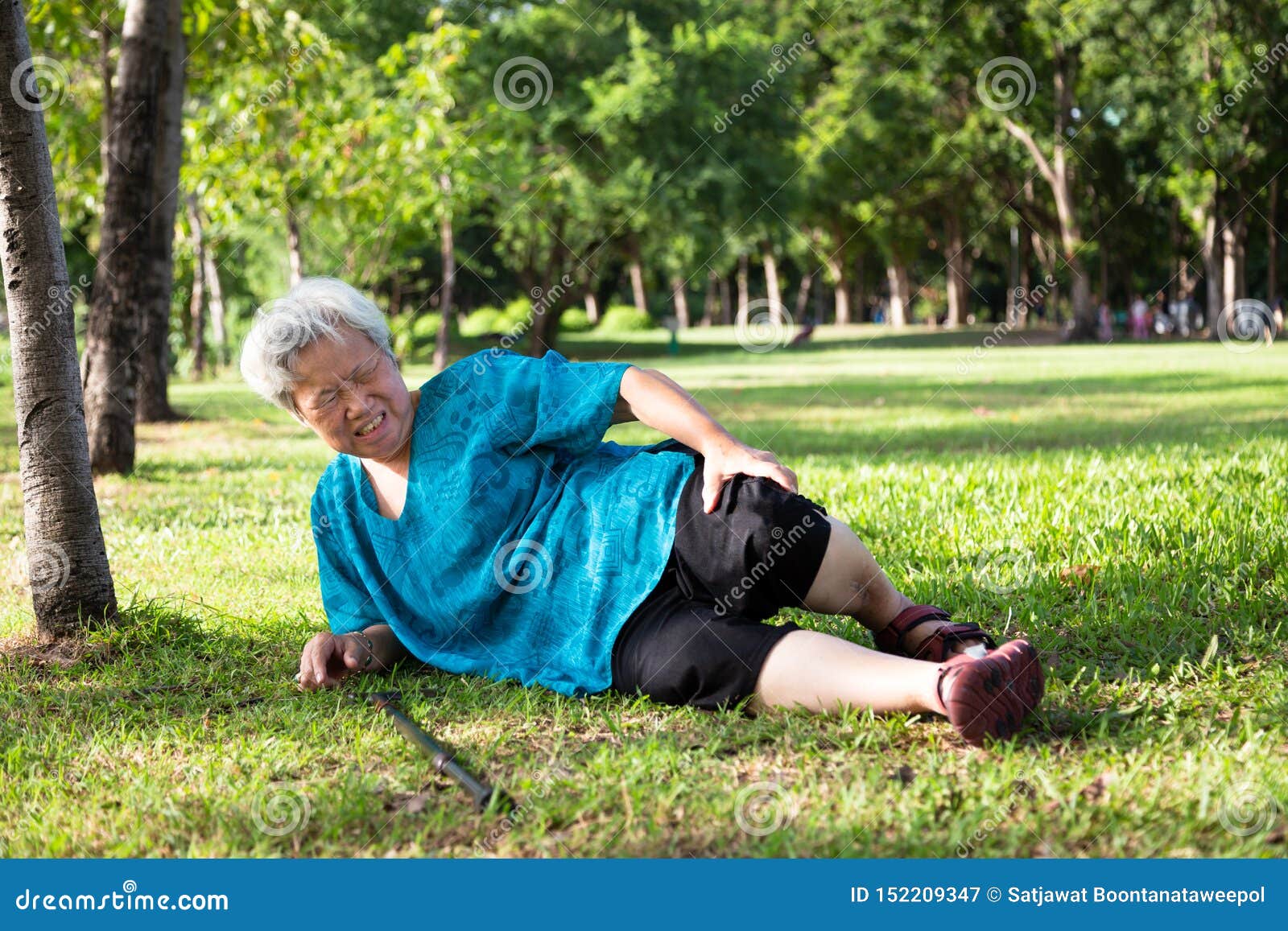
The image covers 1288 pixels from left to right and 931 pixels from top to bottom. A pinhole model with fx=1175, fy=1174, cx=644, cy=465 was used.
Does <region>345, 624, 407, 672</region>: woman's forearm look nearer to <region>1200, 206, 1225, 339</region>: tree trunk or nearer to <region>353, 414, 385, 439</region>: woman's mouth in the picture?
<region>353, 414, 385, 439</region>: woman's mouth

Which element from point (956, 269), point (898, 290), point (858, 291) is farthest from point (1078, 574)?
point (858, 291)

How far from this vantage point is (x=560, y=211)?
3216 cm

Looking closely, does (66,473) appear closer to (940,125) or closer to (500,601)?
(500,601)

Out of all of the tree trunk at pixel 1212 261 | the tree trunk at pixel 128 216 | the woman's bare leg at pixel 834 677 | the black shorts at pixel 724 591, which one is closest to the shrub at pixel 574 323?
the tree trunk at pixel 1212 261

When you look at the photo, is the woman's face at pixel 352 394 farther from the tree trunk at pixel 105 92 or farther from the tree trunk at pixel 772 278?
the tree trunk at pixel 772 278

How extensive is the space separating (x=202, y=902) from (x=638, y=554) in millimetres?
1349

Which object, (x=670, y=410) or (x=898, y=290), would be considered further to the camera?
(x=898, y=290)

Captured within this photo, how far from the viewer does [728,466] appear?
3012 millimetres

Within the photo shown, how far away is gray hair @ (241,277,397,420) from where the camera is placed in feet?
10.1

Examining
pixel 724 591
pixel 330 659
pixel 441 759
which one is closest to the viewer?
pixel 441 759

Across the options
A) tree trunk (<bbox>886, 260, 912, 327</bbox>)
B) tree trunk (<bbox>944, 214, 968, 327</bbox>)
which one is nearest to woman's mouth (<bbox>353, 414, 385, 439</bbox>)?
tree trunk (<bbox>944, 214, 968, 327</bbox>)

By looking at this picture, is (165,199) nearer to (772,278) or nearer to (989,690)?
(989,690)

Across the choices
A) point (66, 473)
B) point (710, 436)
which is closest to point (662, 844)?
point (710, 436)

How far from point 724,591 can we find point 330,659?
124 centimetres
